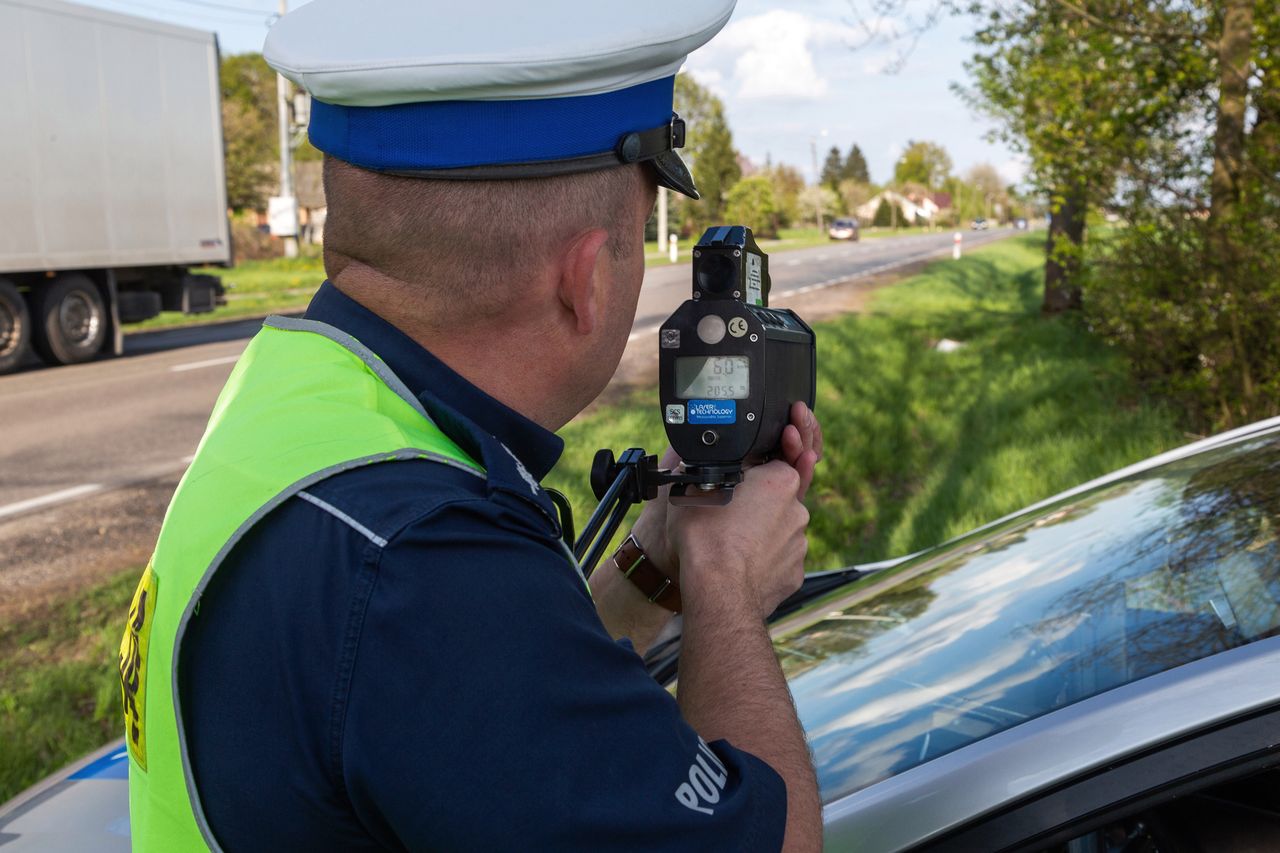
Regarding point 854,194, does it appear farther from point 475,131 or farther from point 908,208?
point 475,131

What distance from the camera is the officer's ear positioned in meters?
1.26

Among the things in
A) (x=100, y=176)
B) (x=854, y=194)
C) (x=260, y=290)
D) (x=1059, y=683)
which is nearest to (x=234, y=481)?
(x=1059, y=683)

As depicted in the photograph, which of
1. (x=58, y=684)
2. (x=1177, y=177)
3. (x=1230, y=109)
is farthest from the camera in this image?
(x=1177, y=177)

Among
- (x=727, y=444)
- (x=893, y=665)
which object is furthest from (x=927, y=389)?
(x=727, y=444)

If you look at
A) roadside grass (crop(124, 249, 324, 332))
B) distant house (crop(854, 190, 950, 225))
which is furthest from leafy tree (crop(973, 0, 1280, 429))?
distant house (crop(854, 190, 950, 225))

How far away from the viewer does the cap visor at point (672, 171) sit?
1.35 metres

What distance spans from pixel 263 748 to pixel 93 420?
9809mm

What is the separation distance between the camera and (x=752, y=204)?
68812 mm

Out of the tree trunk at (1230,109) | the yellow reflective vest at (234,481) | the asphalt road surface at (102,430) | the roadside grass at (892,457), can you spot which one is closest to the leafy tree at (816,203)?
the asphalt road surface at (102,430)

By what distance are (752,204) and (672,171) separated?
68.8m

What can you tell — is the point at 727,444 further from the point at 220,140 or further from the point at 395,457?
the point at 220,140

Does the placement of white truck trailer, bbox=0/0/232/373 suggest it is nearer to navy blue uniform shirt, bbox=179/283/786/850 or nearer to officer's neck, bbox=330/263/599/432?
officer's neck, bbox=330/263/599/432

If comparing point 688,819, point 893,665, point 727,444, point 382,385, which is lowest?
point 893,665

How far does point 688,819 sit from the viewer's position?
1.04 meters
